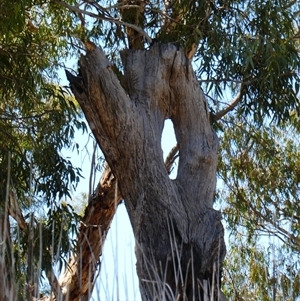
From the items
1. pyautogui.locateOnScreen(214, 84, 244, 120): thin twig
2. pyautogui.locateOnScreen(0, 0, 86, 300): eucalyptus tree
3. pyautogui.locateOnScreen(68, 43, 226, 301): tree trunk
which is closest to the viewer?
pyautogui.locateOnScreen(68, 43, 226, 301): tree trunk

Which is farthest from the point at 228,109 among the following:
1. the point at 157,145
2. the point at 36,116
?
the point at 157,145

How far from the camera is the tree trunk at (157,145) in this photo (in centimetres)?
443

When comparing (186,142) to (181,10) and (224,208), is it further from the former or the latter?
(224,208)

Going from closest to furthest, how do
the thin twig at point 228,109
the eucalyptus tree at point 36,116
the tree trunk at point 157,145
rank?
the tree trunk at point 157,145 → the eucalyptus tree at point 36,116 → the thin twig at point 228,109

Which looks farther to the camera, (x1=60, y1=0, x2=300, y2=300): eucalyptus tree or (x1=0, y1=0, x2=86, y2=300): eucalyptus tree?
(x1=0, y1=0, x2=86, y2=300): eucalyptus tree

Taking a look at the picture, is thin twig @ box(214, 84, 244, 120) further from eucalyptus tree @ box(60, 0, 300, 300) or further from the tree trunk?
the tree trunk

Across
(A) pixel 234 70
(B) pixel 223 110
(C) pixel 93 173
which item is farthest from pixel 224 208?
(A) pixel 234 70

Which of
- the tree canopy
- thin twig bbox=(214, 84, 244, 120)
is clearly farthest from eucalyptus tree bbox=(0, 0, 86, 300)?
thin twig bbox=(214, 84, 244, 120)

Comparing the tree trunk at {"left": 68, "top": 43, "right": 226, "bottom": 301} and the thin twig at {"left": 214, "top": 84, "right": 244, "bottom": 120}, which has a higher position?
the thin twig at {"left": 214, "top": 84, "right": 244, "bottom": 120}

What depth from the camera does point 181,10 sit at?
5.88 m

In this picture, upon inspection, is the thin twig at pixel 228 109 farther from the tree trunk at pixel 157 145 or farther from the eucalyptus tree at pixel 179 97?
the tree trunk at pixel 157 145

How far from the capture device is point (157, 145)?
15.8 feet

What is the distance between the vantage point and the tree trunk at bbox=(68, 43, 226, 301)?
4426mm

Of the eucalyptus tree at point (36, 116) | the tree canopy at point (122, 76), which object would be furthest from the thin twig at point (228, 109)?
the eucalyptus tree at point (36, 116)
